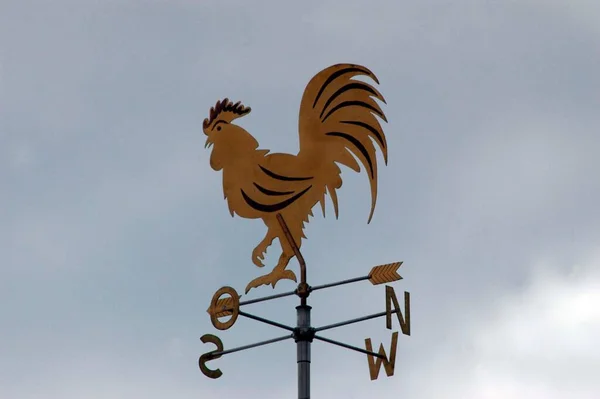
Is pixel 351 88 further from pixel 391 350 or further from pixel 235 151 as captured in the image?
pixel 391 350

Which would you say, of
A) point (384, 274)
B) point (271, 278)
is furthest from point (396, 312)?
point (271, 278)

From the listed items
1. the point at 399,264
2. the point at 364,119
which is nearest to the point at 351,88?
the point at 364,119

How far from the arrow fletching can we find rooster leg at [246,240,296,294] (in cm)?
80

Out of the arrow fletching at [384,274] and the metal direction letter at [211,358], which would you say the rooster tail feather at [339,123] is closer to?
the arrow fletching at [384,274]

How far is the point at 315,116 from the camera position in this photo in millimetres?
11656

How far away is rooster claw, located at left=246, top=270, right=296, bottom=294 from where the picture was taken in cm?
1120

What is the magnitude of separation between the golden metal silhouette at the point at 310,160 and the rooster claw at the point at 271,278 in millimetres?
12

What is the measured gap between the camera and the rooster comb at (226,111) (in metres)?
12.2

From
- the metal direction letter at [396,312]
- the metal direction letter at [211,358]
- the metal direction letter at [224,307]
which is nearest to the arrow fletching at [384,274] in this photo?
the metal direction letter at [396,312]

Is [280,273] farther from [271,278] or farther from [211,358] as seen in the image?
[211,358]

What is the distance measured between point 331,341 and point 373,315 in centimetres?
53

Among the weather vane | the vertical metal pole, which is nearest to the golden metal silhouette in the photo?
the weather vane

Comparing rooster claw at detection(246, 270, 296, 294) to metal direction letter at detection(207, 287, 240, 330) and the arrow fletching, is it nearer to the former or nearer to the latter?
metal direction letter at detection(207, 287, 240, 330)

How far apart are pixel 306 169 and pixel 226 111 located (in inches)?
49.1
